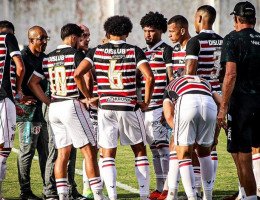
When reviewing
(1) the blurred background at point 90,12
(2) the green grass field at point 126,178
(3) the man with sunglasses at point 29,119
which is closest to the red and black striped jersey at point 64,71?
(3) the man with sunglasses at point 29,119

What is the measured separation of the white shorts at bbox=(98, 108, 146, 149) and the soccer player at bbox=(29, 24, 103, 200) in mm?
252

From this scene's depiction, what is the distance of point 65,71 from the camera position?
39.0 feet

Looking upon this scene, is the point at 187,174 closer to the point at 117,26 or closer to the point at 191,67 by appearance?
the point at 191,67

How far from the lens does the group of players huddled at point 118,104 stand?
11031 millimetres

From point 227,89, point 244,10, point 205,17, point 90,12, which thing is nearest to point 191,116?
point 227,89

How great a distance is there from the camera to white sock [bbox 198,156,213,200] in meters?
11.6

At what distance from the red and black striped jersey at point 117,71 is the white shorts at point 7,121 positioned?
1.28m

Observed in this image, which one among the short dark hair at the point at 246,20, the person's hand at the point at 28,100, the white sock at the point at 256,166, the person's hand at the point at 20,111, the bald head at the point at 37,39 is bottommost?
the white sock at the point at 256,166

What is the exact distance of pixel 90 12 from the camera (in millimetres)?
36750

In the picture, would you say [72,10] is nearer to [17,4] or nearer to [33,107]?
[17,4]

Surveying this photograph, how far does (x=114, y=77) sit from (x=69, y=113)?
80 cm

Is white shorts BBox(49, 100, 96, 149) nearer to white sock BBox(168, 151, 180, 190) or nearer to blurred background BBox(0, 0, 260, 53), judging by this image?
white sock BBox(168, 151, 180, 190)

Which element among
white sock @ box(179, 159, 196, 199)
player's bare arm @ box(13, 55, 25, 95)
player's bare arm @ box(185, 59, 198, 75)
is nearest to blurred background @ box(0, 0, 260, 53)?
player's bare arm @ box(13, 55, 25, 95)

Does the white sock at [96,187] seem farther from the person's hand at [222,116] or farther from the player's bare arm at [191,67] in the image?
the person's hand at [222,116]
